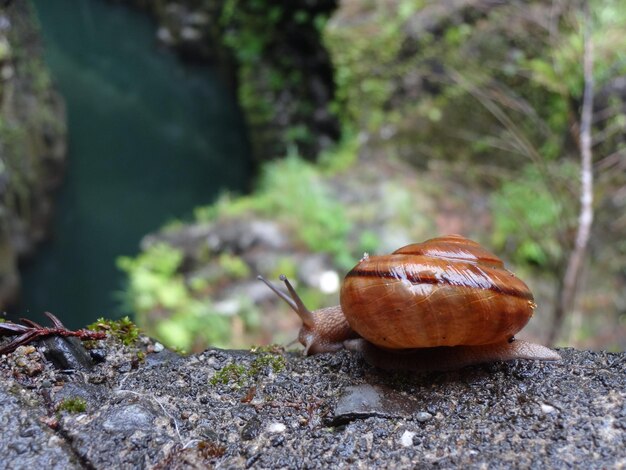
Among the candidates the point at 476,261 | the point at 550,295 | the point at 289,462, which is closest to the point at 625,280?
the point at 550,295

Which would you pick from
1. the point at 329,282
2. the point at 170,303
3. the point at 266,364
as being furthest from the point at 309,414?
the point at 170,303

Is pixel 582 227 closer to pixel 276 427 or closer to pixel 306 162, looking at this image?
pixel 276 427

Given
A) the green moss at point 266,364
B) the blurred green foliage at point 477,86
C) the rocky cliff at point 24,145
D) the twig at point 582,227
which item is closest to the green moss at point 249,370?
the green moss at point 266,364

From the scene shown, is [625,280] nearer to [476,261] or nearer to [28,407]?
[476,261]

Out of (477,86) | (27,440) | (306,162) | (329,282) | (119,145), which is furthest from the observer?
(119,145)

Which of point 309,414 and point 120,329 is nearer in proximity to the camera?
point 309,414

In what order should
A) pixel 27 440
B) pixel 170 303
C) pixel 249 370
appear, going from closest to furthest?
pixel 27 440, pixel 249 370, pixel 170 303

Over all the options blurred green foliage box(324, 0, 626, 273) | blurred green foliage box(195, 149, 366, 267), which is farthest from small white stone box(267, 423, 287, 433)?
blurred green foliage box(324, 0, 626, 273)
